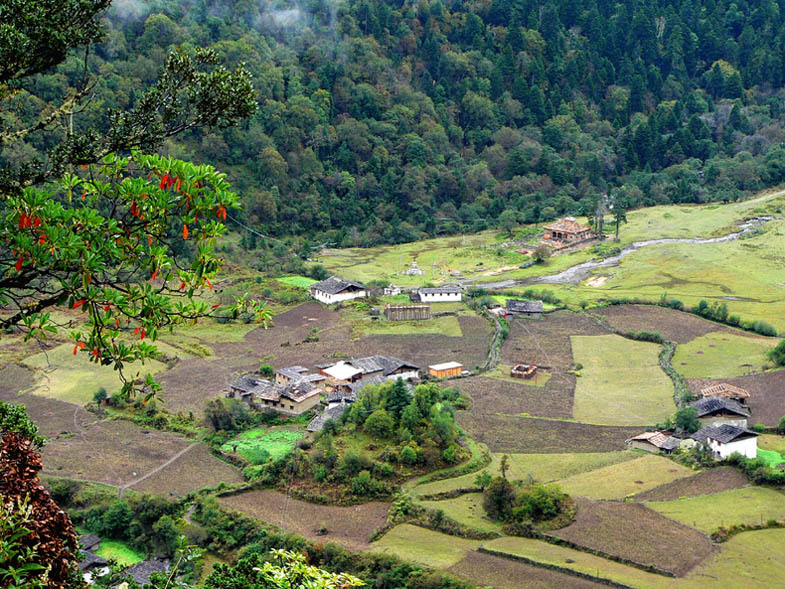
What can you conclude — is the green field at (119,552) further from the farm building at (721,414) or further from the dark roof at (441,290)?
the dark roof at (441,290)

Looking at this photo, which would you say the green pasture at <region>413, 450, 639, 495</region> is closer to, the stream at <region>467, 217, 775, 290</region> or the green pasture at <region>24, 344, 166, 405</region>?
the green pasture at <region>24, 344, 166, 405</region>

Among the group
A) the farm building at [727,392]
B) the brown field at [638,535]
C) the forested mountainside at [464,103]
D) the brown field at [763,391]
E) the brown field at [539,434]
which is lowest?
the brown field at [763,391]

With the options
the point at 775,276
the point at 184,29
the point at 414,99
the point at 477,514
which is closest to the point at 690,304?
Result: the point at 775,276

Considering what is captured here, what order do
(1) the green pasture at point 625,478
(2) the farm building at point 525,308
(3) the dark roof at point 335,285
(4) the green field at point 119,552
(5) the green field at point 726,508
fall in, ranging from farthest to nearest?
(3) the dark roof at point 335,285
(2) the farm building at point 525,308
(1) the green pasture at point 625,478
(4) the green field at point 119,552
(5) the green field at point 726,508

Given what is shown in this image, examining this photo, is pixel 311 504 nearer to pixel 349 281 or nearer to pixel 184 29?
pixel 349 281

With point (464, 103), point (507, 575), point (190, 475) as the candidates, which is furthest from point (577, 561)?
point (464, 103)

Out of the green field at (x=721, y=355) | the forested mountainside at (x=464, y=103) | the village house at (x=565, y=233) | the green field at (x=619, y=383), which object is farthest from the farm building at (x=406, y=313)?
the forested mountainside at (x=464, y=103)
